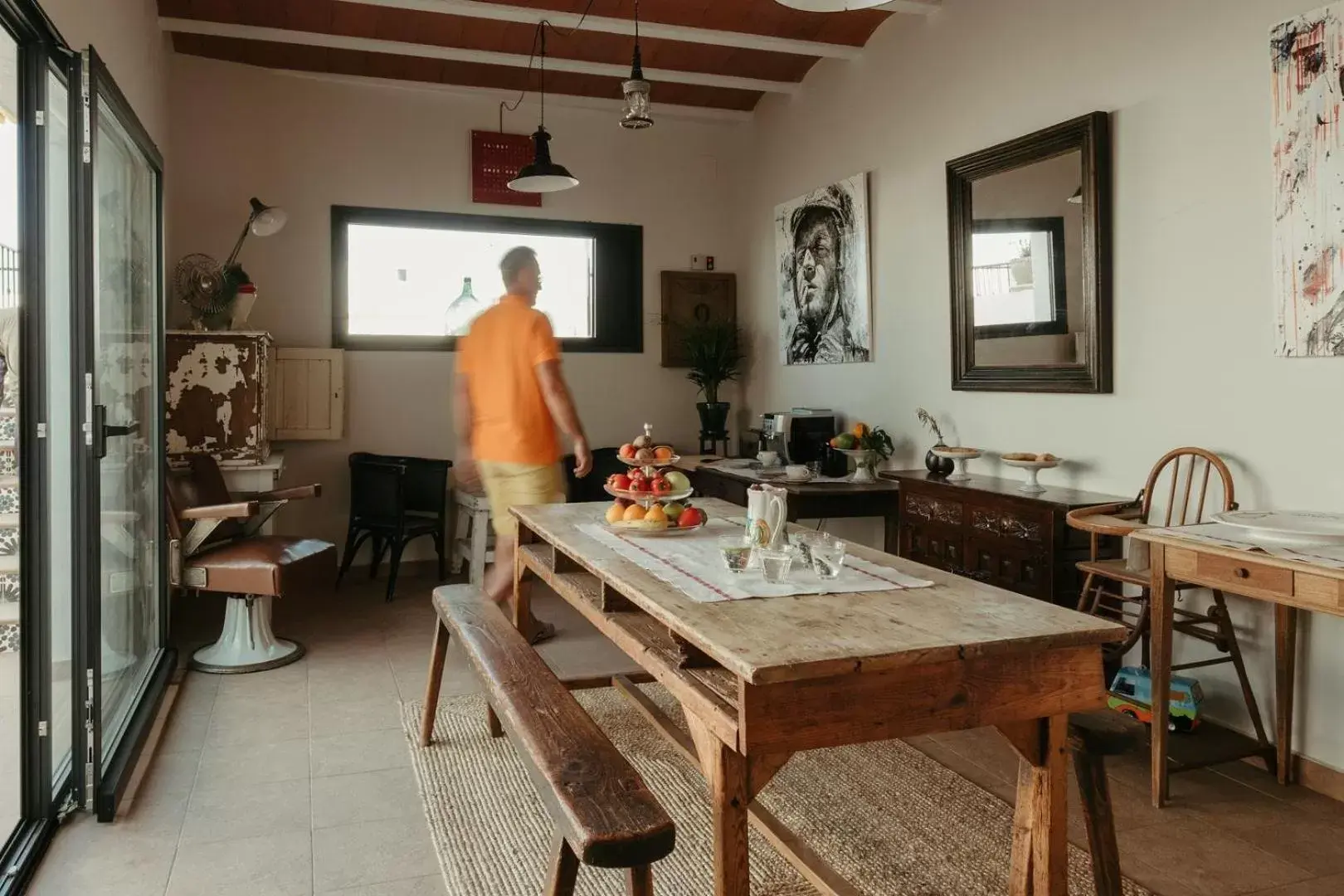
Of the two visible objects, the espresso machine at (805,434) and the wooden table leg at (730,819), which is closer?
the wooden table leg at (730,819)

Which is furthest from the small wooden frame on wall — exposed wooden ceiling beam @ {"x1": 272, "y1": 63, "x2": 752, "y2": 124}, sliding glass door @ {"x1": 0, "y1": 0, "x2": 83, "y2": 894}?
sliding glass door @ {"x1": 0, "y1": 0, "x2": 83, "y2": 894}

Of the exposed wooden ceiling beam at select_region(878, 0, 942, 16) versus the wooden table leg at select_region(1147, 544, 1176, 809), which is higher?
the exposed wooden ceiling beam at select_region(878, 0, 942, 16)

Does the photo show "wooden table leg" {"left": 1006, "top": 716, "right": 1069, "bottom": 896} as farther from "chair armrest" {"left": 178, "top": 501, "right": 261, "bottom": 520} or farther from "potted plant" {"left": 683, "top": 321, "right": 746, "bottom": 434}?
"potted plant" {"left": 683, "top": 321, "right": 746, "bottom": 434}

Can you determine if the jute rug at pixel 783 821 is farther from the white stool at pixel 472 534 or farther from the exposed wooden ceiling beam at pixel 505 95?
the exposed wooden ceiling beam at pixel 505 95

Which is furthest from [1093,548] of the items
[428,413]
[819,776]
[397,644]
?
[428,413]

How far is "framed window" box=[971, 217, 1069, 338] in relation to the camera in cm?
404

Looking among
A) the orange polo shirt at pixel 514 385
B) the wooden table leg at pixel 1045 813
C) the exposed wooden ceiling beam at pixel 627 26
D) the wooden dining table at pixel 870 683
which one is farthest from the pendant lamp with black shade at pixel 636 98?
the wooden table leg at pixel 1045 813

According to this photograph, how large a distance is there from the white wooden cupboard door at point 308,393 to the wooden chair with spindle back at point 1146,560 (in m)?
4.12

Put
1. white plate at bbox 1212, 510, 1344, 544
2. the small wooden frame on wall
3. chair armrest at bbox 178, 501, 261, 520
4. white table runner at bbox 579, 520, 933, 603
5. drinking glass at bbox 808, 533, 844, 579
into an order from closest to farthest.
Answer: white table runner at bbox 579, 520, 933, 603
drinking glass at bbox 808, 533, 844, 579
white plate at bbox 1212, 510, 1344, 544
chair armrest at bbox 178, 501, 261, 520
the small wooden frame on wall

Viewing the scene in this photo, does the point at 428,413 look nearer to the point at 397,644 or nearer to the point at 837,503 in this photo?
the point at 397,644

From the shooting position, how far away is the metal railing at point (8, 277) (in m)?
2.66

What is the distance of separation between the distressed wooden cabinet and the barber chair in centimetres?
17

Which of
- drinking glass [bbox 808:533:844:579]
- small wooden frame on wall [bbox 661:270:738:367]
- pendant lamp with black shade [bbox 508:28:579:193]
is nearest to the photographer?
drinking glass [bbox 808:533:844:579]

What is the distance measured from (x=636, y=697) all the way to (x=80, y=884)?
60.1 inches
